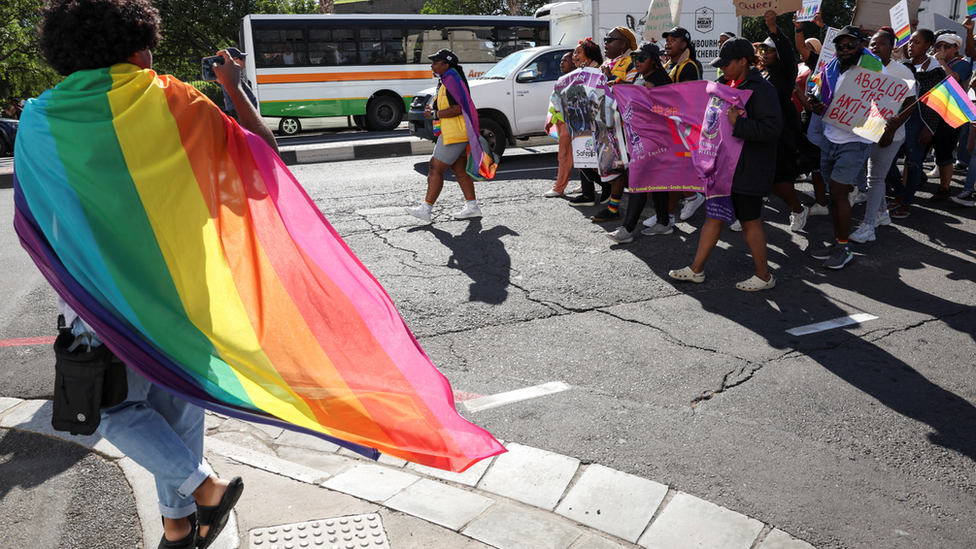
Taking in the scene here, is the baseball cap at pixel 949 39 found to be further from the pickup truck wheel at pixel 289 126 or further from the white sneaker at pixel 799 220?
the pickup truck wheel at pixel 289 126

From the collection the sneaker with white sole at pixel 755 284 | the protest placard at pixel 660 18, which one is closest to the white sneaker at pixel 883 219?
the sneaker with white sole at pixel 755 284

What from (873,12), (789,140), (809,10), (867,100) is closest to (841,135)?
(867,100)

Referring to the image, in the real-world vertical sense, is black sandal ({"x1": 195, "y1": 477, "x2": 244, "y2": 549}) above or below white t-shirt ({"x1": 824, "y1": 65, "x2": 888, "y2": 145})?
below

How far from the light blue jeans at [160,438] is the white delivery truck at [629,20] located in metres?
13.7

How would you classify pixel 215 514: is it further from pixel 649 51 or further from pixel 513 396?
pixel 649 51

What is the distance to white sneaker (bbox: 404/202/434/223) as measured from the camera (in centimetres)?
746

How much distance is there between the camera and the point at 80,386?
203 centimetres

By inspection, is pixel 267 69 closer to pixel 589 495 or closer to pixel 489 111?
pixel 489 111

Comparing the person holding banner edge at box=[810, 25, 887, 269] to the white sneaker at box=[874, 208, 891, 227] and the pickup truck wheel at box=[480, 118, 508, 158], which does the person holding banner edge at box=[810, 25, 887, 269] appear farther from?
the pickup truck wheel at box=[480, 118, 508, 158]

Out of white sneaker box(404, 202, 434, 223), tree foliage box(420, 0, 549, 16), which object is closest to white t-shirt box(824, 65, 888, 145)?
white sneaker box(404, 202, 434, 223)

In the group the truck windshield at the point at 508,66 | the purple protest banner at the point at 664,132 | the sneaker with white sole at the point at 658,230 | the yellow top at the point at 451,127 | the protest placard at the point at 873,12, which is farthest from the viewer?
the truck windshield at the point at 508,66

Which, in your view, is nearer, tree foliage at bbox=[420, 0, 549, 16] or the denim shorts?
the denim shorts

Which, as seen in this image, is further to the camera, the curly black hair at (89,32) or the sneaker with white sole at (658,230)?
the sneaker with white sole at (658,230)

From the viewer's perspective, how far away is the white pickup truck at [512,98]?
12.0 metres
